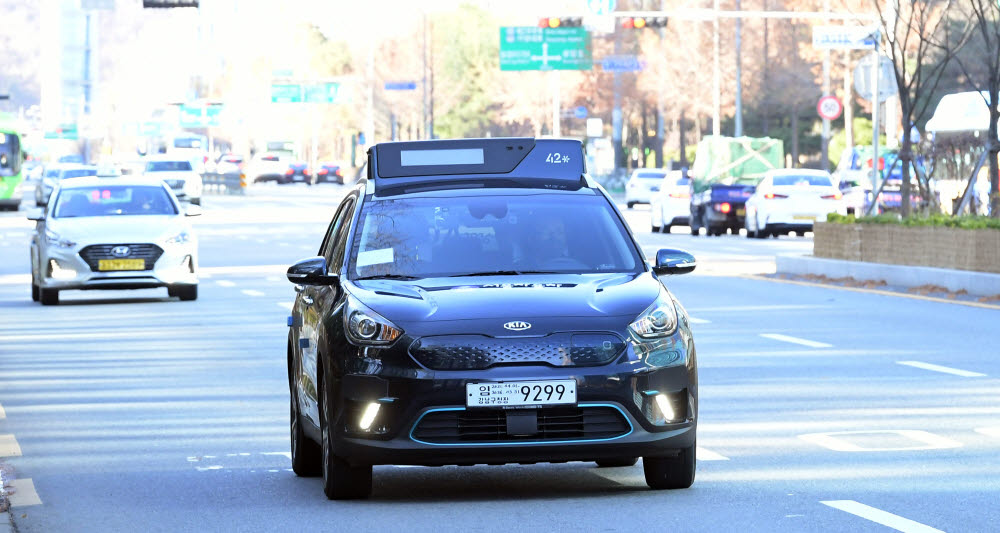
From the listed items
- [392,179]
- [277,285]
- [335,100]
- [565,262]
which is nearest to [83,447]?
[392,179]

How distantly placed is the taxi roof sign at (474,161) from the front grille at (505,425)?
1.91m

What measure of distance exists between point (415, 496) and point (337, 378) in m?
0.77

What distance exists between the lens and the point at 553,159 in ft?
36.2

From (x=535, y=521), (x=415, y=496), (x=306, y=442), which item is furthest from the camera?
(x=306, y=442)

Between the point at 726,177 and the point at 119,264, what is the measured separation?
27196mm

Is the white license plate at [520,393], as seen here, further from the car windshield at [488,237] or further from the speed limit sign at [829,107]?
the speed limit sign at [829,107]

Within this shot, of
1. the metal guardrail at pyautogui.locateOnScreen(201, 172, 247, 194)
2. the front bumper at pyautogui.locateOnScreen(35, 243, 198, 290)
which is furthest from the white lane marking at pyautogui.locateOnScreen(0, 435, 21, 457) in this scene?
the metal guardrail at pyautogui.locateOnScreen(201, 172, 247, 194)

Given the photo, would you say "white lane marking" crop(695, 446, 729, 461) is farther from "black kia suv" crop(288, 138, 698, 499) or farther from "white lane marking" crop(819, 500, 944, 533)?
"white lane marking" crop(819, 500, 944, 533)

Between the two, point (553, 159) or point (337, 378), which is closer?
point (337, 378)

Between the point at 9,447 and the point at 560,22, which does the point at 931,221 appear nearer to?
the point at 9,447

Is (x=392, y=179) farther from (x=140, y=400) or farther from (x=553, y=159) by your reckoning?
(x=140, y=400)

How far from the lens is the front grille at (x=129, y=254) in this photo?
25359 millimetres

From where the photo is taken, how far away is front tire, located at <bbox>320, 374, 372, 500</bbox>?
9547mm

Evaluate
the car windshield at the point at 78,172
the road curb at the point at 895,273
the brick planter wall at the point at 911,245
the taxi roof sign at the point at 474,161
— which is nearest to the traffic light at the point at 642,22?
the car windshield at the point at 78,172
